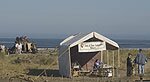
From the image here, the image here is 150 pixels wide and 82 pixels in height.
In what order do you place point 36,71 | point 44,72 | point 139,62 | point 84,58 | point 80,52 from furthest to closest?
point 36,71 → point 84,58 → point 44,72 → point 80,52 → point 139,62

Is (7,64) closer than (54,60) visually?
Yes

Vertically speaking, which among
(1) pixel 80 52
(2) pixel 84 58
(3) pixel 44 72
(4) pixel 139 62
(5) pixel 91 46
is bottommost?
(3) pixel 44 72

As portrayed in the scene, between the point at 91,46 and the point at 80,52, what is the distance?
138 centimetres

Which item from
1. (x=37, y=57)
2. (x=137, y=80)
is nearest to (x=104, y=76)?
(x=137, y=80)

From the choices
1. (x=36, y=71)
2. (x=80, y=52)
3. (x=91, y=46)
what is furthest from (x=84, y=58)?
(x=36, y=71)

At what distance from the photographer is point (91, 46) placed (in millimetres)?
31859

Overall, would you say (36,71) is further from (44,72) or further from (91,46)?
(91,46)

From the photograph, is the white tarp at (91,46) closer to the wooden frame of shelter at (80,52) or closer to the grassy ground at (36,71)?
the wooden frame of shelter at (80,52)

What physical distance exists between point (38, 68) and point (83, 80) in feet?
25.2

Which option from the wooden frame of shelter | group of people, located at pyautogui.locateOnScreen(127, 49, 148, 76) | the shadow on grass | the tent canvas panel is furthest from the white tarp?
the shadow on grass

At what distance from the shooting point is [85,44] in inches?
1251

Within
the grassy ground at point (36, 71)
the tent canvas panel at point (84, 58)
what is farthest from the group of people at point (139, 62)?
the tent canvas panel at point (84, 58)

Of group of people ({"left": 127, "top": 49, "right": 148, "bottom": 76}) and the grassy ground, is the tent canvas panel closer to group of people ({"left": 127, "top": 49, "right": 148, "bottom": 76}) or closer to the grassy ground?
the grassy ground

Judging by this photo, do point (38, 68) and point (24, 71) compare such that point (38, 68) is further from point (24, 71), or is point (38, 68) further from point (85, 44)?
point (85, 44)
